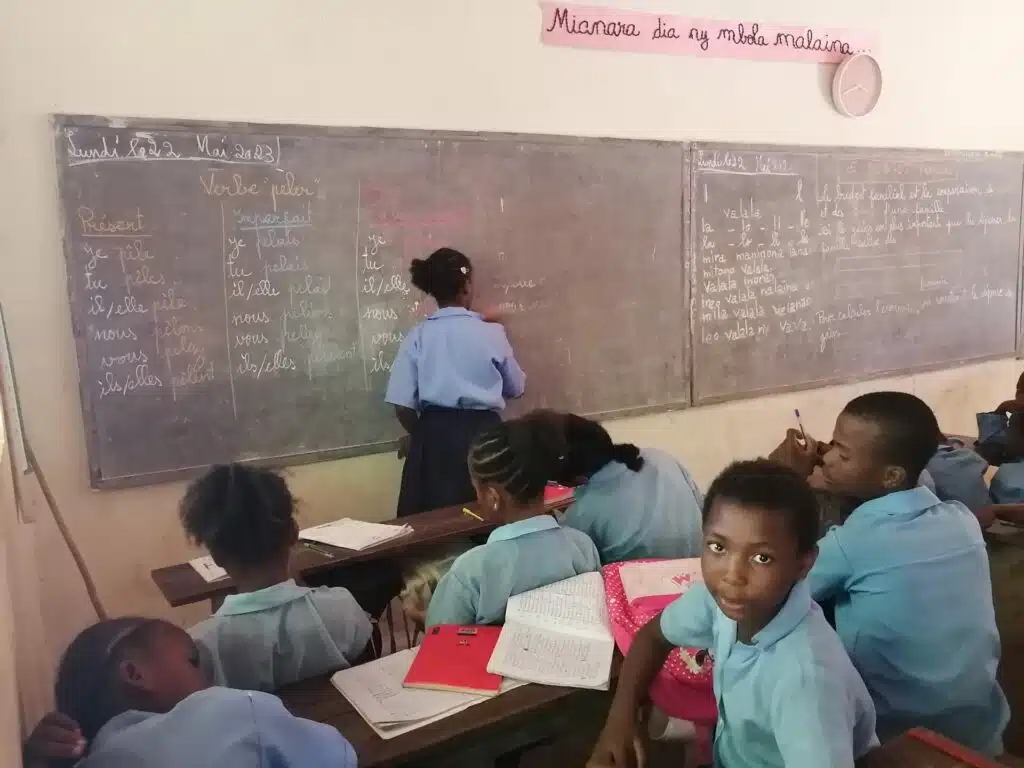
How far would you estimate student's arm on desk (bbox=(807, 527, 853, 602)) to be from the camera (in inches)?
69.4

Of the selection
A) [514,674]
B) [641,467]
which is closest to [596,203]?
[641,467]

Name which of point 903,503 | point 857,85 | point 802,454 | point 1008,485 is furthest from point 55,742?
point 857,85

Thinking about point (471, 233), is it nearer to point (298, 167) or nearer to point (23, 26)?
point (298, 167)

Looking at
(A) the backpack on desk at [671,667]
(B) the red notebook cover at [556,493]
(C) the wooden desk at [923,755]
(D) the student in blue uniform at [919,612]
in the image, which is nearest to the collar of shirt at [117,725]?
(A) the backpack on desk at [671,667]

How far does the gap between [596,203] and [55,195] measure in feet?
6.56

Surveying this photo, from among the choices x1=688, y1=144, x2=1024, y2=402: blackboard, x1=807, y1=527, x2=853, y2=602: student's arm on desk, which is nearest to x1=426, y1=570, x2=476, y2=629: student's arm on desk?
x1=807, y1=527, x2=853, y2=602: student's arm on desk

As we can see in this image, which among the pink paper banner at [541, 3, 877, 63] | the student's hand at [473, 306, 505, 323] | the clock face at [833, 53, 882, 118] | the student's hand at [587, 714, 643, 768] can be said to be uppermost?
the pink paper banner at [541, 3, 877, 63]

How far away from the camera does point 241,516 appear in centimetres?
178

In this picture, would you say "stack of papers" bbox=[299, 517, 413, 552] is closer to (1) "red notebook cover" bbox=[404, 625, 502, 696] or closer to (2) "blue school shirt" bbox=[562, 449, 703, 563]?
(2) "blue school shirt" bbox=[562, 449, 703, 563]

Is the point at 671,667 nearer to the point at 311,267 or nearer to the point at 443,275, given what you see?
the point at 443,275

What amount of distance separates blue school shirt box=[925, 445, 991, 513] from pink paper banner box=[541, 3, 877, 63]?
2.06 meters

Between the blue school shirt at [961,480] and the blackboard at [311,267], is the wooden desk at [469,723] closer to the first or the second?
the blackboard at [311,267]

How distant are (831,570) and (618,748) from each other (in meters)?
0.64

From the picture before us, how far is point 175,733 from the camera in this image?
1.07 metres
